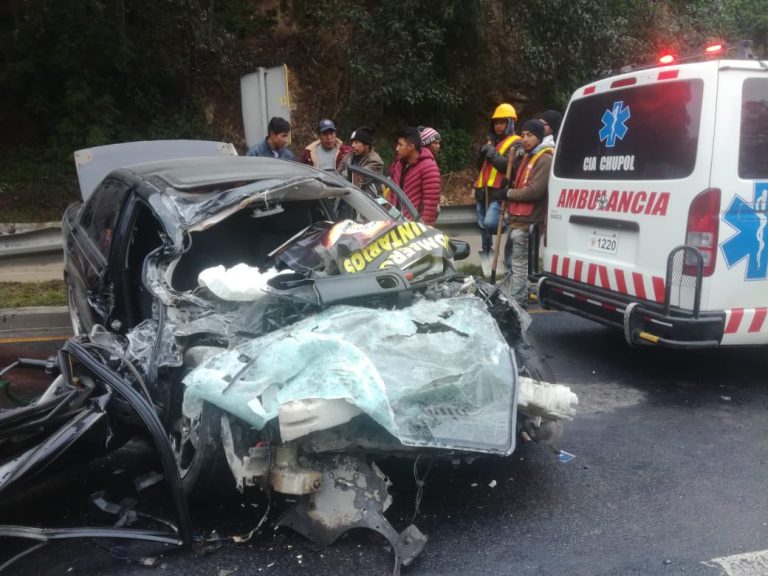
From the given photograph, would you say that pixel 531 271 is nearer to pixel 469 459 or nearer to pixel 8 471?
pixel 469 459

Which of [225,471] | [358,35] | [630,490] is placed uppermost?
[358,35]

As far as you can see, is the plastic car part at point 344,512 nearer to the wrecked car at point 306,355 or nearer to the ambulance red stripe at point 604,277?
the wrecked car at point 306,355

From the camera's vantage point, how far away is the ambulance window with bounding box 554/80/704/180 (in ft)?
13.1

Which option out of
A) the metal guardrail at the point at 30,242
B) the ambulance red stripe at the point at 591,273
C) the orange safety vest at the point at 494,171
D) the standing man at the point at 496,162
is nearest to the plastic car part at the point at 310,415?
the ambulance red stripe at the point at 591,273

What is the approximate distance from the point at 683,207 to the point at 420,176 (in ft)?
8.90

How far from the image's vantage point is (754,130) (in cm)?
388

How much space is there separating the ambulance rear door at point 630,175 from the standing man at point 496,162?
1.60m

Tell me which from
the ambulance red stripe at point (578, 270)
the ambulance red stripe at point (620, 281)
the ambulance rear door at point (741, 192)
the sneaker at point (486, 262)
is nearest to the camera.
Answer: the ambulance rear door at point (741, 192)

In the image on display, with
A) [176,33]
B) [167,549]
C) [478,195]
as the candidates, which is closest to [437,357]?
[167,549]

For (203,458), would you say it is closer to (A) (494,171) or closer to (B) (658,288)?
(B) (658,288)

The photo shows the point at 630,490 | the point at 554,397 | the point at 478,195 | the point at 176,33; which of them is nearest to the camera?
the point at 554,397

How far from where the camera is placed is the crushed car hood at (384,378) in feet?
8.29

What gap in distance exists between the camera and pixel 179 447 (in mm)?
2889

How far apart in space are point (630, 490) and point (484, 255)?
4711mm
